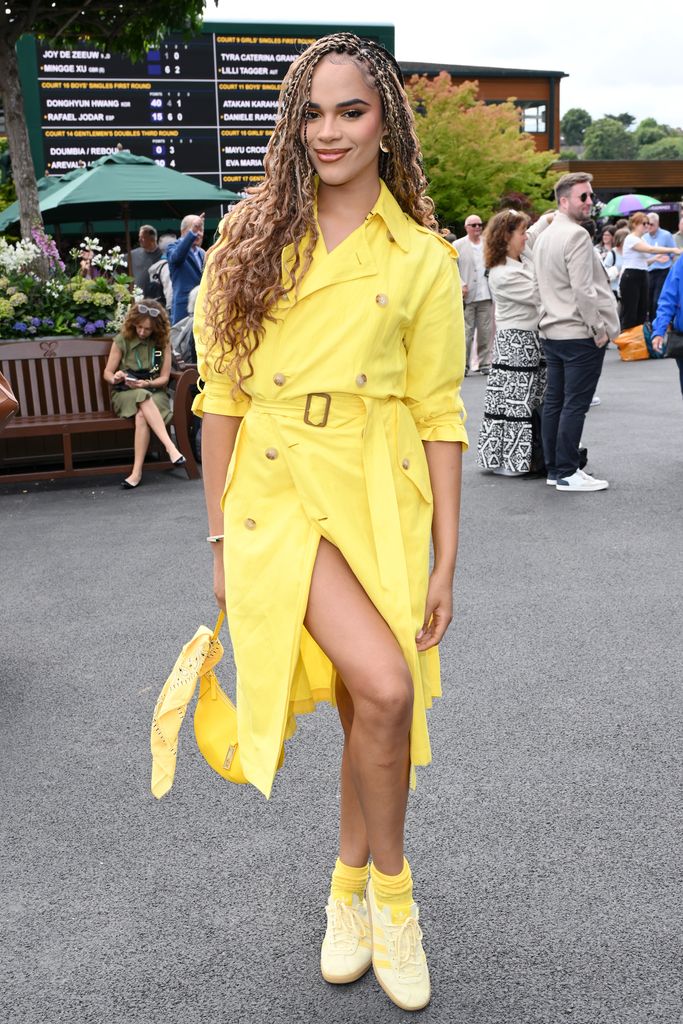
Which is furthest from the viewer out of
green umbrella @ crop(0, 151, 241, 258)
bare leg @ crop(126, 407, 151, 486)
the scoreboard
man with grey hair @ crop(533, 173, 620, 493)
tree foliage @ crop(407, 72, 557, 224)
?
tree foliage @ crop(407, 72, 557, 224)

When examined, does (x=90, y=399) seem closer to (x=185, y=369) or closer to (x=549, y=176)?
(x=185, y=369)

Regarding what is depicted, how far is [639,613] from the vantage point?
18.8 feet

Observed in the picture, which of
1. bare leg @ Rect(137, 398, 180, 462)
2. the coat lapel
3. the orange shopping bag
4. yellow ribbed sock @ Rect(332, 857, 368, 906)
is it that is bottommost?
the orange shopping bag

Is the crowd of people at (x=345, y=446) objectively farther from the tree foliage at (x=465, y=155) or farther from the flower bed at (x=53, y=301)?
the tree foliage at (x=465, y=155)

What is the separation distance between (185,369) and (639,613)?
540 cm

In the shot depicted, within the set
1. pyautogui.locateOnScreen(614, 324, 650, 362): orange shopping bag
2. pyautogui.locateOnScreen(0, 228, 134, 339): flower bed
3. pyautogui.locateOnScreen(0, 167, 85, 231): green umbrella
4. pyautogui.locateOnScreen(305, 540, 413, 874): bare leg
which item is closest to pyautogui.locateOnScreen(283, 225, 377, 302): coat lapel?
pyautogui.locateOnScreen(305, 540, 413, 874): bare leg

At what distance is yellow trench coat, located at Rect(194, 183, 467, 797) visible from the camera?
2473 millimetres

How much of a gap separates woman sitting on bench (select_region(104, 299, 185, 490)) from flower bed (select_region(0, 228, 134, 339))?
0.54 m

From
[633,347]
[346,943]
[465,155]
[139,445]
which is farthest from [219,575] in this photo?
[465,155]

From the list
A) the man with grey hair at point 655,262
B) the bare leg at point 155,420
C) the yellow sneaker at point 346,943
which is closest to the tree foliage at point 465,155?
the man with grey hair at point 655,262

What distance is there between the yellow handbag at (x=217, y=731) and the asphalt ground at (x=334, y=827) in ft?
1.62

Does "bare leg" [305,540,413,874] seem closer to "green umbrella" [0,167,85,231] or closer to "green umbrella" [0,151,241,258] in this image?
"green umbrella" [0,151,241,258]

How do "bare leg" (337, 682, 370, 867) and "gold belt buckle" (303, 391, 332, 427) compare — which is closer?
"gold belt buckle" (303, 391, 332, 427)

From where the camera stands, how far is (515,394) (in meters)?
9.31
